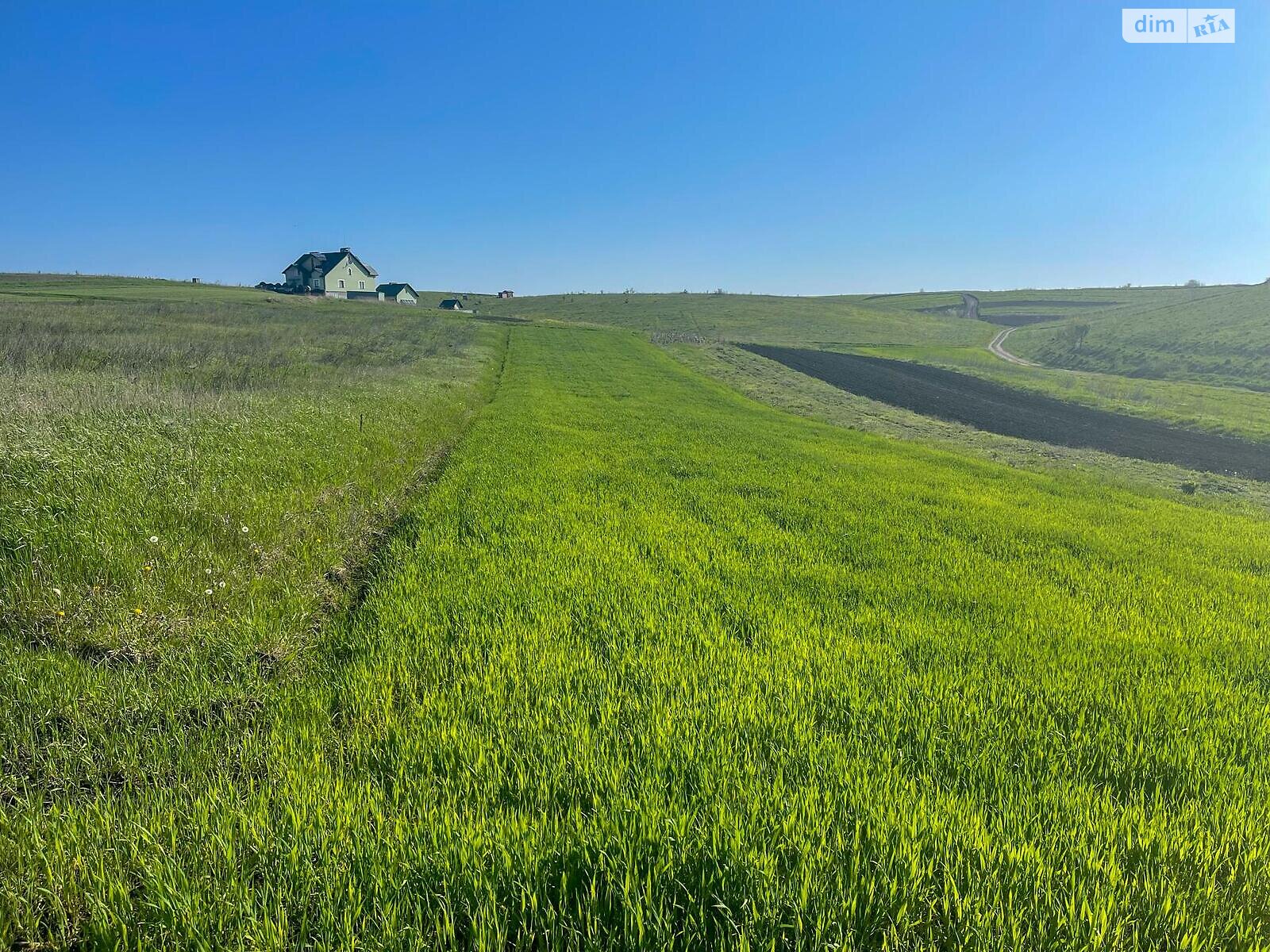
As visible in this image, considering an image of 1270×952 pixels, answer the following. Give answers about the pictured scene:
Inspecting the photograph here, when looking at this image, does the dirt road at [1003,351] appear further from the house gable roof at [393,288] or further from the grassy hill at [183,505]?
the house gable roof at [393,288]

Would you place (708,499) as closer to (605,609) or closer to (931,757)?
(605,609)

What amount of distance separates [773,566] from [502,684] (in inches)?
140

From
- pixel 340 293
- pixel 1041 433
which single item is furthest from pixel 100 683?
pixel 340 293

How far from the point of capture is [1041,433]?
23109 millimetres

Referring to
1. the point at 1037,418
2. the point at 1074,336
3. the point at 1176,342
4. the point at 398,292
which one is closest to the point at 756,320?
the point at 1074,336

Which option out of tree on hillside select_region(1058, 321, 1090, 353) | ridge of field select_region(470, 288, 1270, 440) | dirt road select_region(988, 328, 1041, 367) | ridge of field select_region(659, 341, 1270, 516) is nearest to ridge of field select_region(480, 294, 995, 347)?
ridge of field select_region(470, 288, 1270, 440)

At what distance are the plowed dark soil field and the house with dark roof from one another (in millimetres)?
72054

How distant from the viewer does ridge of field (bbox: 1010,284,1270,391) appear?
157ft

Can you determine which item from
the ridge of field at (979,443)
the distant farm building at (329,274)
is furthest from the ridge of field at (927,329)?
the distant farm building at (329,274)

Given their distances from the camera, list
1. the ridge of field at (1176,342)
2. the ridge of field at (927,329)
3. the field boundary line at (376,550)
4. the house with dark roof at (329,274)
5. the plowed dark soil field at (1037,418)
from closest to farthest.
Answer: the field boundary line at (376,550) < the plowed dark soil field at (1037,418) < the ridge of field at (927,329) < the ridge of field at (1176,342) < the house with dark roof at (329,274)

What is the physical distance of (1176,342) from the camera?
56.9 m

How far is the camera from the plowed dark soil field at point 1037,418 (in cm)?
1972

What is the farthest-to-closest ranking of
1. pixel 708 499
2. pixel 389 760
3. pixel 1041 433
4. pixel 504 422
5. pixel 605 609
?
pixel 1041 433, pixel 504 422, pixel 708 499, pixel 605 609, pixel 389 760

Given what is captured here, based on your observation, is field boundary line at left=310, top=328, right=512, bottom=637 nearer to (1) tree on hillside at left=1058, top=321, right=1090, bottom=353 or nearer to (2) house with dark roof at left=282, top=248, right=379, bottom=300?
(1) tree on hillside at left=1058, top=321, right=1090, bottom=353
